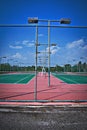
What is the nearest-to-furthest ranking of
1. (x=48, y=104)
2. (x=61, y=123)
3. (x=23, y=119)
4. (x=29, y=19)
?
(x=61, y=123), (x=23, y=119), (x=48, y=104), (x=29, y=19)

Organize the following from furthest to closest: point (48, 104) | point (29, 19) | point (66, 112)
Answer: point (29, 19), point (48, 104), point (66, 112)

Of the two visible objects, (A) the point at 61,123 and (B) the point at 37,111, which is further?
(B) the point at 37,111

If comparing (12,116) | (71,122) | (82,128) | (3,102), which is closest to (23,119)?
(12,116)

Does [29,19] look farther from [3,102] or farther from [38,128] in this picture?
[38,128]

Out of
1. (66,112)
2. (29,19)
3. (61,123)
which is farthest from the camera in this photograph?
(29,19)

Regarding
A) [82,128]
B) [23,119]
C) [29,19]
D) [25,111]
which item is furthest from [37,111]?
[29,19]

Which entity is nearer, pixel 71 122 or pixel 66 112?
pixel 71 122

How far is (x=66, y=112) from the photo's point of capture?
612 cm

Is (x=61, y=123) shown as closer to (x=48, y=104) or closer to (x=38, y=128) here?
(x=38, y=128)

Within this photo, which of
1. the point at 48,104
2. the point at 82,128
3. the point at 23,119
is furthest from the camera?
the point at 48,104

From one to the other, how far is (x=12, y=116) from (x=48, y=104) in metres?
1.78

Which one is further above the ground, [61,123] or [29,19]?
[29,19]

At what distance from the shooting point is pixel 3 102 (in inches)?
290

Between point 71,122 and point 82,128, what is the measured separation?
0.52m
